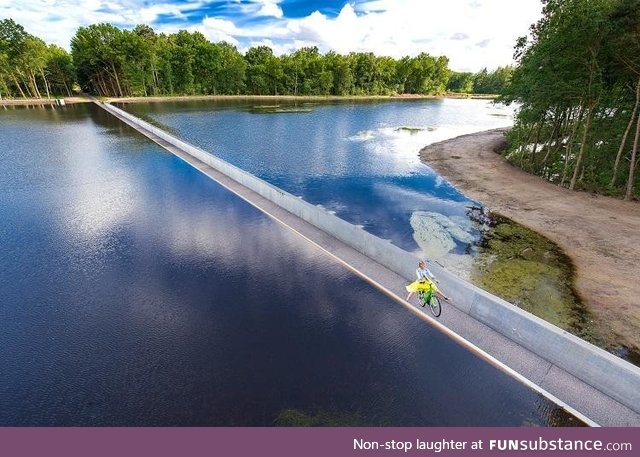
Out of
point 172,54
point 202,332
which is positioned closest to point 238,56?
point 172,54

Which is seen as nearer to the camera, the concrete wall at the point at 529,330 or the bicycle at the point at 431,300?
the concrete wall at the point at 529,330

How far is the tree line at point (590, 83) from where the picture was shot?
2261 centimetres

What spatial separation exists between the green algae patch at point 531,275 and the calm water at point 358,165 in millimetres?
1281

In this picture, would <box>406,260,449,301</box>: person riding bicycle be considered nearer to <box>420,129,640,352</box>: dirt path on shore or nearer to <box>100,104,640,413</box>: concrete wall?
<box>100,104,640,413</box>: concrete wall

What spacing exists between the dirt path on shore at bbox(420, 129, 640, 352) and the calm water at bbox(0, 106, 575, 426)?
23.1ft

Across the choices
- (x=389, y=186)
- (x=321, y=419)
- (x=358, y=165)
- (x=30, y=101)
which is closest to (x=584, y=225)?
(x=389, y=186)

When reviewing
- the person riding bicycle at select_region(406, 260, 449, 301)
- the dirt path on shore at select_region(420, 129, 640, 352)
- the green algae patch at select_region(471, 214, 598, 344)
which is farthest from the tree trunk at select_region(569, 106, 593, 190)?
the person riding bicycle at select_region(406, 260, 449, 301)

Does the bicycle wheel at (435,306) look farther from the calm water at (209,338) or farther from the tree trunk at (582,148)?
the tree trunk at (582,148)

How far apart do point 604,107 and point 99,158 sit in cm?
5034

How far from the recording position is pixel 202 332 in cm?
1109

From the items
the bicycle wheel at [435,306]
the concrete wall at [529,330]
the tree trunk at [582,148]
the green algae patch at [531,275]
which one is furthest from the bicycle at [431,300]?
the tree trunk at [582,148]

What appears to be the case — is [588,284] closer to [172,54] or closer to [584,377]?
[584,377]

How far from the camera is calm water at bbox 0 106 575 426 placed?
858cm
